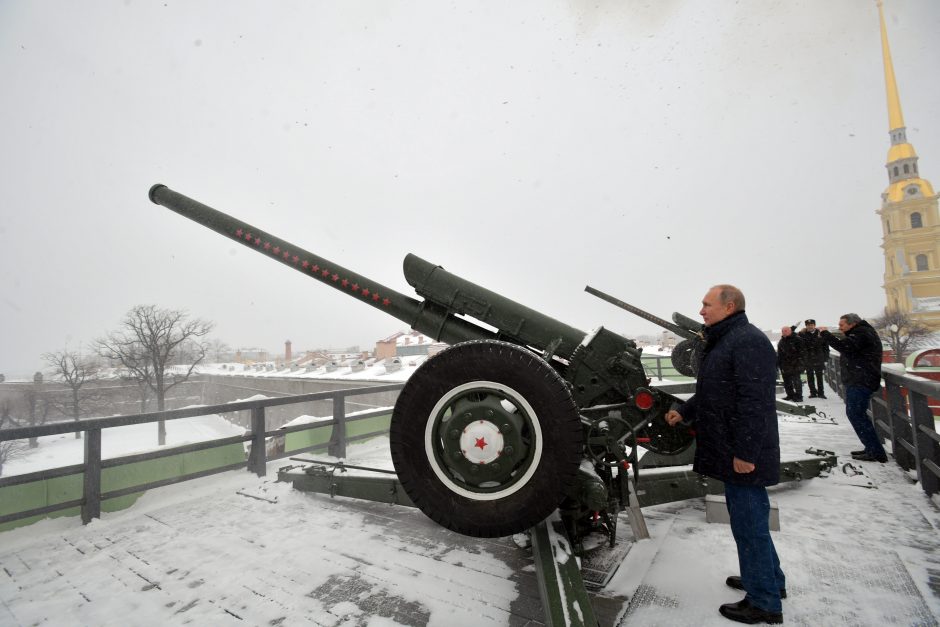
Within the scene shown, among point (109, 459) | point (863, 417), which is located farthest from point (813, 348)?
point (109, 459)

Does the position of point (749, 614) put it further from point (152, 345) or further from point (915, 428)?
point (152, 345)

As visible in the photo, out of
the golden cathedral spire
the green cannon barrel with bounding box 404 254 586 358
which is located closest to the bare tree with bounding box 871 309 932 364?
the golden cathedral spire

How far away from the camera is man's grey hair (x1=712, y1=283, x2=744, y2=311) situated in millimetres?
2246

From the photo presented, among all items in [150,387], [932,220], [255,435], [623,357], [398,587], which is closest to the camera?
[398,587]

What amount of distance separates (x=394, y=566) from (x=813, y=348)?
10399 millimetres

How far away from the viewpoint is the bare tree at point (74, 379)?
29.9 meters

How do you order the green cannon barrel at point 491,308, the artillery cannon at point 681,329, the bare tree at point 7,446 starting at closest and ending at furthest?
the green cannon barrel at point 491,308 → the artillery cannon at point 681,329 → the bare tree at point 7,446

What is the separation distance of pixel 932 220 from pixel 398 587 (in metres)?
68.4

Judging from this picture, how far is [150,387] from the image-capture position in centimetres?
3086

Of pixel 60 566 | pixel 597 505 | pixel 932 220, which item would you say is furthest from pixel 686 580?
pixel 932 220

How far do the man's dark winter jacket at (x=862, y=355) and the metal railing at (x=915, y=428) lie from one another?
0.12 metres

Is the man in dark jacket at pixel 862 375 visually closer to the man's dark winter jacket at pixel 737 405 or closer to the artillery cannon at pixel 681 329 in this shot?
the artillery cannon at pixel 681 329

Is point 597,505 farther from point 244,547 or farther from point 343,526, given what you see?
point 244,547

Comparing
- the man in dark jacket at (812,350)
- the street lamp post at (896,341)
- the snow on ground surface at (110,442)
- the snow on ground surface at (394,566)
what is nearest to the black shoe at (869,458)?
the snow on ground surface at (394,566)
